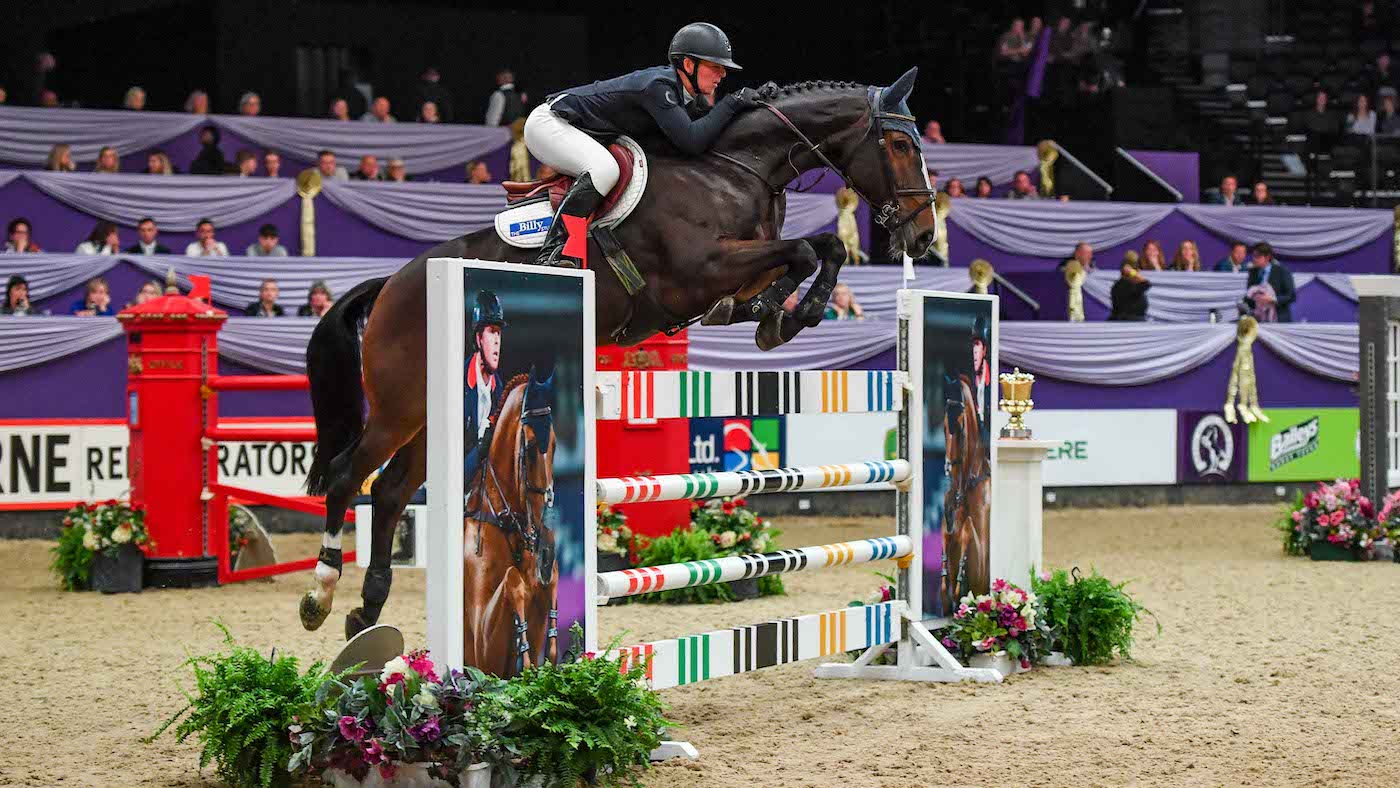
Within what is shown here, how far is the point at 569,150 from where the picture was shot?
507cm

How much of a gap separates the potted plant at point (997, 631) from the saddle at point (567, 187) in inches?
74.6

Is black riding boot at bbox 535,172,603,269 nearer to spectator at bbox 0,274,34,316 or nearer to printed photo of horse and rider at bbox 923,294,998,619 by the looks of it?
printed photo of horse and rider at bbox 923,294,998,619

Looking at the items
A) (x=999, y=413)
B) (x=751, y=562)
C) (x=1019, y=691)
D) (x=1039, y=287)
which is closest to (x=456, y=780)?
(x=751, y=562)

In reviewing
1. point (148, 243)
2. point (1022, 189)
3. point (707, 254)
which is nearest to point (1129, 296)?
point (1022, 189)

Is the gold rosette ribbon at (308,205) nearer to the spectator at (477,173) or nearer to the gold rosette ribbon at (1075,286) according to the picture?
the spectator at (477,173)

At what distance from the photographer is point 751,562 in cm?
461

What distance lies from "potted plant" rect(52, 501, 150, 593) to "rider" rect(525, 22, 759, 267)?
384 centimetres

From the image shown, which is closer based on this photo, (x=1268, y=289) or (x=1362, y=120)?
(x=1268, y=289)

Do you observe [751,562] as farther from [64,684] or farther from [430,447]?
[64,684]

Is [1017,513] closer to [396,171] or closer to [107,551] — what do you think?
[107,551]

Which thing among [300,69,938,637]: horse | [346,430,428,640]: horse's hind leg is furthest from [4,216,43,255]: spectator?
[346,430,428,640]: horse's hind leg

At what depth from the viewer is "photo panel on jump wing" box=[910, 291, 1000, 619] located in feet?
18.0

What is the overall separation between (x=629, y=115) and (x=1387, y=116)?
15982 mm

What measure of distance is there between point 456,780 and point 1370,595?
18.3ft
